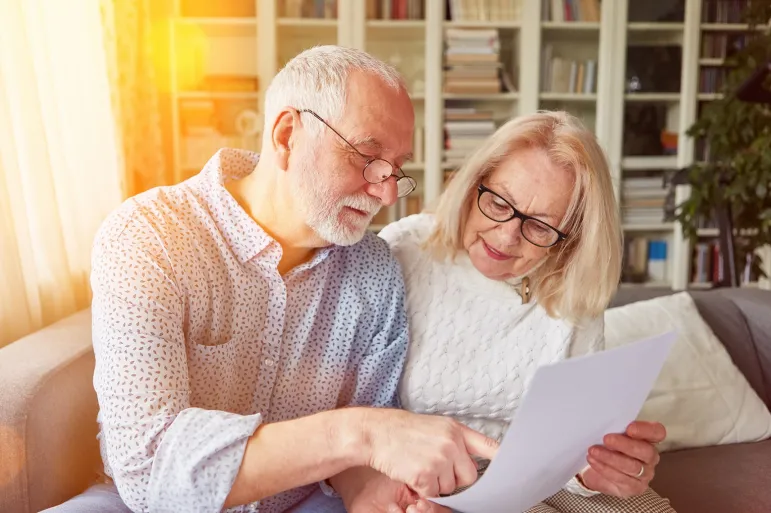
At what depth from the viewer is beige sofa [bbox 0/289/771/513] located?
1122 millimetres

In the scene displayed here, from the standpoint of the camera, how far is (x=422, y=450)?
841 millimetres

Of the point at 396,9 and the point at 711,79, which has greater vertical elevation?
the point at 396,9

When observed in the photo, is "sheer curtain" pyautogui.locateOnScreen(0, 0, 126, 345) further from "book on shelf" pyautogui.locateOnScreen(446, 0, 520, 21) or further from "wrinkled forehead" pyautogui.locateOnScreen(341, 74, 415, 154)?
"book on shelf" pyautogui.locateOnScreen(446, 0, 520, 21)

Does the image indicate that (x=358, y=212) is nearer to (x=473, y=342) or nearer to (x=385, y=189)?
(x=385, y=189)

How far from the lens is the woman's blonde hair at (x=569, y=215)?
1.32m

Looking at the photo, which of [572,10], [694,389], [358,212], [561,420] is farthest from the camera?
[572,10]

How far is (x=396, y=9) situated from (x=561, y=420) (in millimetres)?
3349

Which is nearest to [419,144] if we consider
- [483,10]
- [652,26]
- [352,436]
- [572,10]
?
[483,10]

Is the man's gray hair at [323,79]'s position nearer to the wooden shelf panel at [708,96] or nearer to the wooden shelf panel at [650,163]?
the wooden shelf panel at [650,163]

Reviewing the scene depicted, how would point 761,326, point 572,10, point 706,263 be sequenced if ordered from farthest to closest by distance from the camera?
point 706,263 < point 572,10 < point 761,326

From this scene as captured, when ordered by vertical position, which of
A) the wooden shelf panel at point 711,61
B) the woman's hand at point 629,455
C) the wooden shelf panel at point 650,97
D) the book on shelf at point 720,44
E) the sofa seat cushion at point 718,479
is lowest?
the sofa seat cushion at point 718,479

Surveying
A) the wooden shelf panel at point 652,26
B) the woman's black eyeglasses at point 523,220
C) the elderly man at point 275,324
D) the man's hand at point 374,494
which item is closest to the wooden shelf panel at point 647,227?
the wooden shelf panel at point 652,26

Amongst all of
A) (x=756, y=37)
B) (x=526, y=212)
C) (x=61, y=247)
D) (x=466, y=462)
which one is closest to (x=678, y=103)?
(x=756, y=37)

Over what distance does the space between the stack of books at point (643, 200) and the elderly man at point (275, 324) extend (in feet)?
9.93
